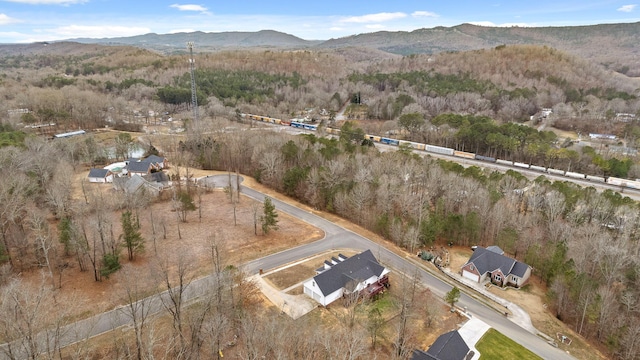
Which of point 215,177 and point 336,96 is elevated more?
point 336,96

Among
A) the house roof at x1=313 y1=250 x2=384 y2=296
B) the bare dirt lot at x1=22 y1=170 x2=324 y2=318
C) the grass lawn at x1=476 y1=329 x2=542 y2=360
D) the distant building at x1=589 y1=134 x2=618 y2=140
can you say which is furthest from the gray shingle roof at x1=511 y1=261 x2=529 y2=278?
the distant building at x1=589 y1=134 x2=618 y2=140

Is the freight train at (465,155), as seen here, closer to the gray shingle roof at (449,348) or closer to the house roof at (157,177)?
the house roof at (157,177)

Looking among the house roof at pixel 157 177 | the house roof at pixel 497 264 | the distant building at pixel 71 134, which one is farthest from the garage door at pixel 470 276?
the distant building at pixel 71 134

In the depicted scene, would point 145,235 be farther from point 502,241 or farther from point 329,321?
point 502,241

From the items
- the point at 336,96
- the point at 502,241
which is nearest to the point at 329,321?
the point at 502,241

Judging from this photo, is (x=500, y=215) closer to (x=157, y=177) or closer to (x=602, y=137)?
(x=157, y=177)

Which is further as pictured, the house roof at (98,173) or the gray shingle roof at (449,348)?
the house roof at (98,173)

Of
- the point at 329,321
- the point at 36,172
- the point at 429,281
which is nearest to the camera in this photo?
the point at 329,321
